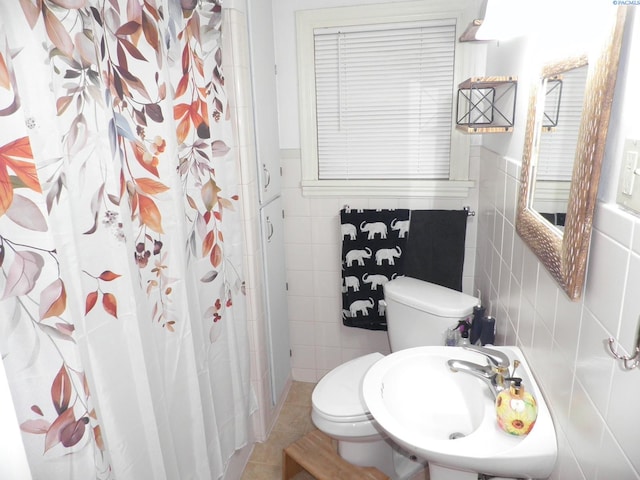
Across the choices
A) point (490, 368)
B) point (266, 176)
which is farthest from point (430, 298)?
point (266, 176)

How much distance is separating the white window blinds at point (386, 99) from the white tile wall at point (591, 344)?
2.67 ft

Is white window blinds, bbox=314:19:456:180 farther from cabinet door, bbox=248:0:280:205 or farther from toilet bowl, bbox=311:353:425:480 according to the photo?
toilet bowl, bbox=311:353:425:480

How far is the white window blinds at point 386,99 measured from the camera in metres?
2.07

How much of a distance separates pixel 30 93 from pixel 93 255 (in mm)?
369

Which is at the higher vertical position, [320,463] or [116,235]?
[116,235]

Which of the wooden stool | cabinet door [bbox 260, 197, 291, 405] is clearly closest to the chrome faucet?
the wooden stool

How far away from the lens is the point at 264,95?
6.68 feet

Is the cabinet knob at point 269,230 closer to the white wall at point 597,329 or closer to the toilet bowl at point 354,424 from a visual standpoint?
the toilet bowl at point 354,424

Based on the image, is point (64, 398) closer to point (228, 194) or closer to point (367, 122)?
point (228, 194)

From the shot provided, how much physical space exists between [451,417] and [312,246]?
4.17ft

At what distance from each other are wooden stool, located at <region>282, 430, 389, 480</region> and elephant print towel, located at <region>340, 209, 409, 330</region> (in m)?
0.65

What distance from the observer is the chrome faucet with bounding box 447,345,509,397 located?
1175 mm

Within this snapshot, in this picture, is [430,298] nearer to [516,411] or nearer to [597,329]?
[516,411]

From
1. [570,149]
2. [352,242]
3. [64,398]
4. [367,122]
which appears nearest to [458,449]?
[570,149]
